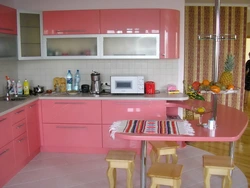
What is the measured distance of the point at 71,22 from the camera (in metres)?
4.13

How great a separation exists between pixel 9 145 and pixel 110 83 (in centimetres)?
159

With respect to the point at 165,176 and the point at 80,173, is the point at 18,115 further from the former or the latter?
the point at 165,176

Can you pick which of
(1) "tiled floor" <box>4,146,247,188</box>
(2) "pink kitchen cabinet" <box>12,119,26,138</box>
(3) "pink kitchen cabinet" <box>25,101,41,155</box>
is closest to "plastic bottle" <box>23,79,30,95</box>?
(3) "pink kitchen cabinet" <box>25,101,41,155</box>

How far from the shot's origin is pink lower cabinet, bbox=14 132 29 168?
347 cm

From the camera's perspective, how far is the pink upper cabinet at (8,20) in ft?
12.2

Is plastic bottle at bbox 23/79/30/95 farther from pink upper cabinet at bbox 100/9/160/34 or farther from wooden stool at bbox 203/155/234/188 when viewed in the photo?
→ wooden stool at bbox 203/155/234/188

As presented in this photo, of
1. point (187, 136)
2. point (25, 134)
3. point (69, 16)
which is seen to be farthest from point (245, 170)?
point (69, 16)

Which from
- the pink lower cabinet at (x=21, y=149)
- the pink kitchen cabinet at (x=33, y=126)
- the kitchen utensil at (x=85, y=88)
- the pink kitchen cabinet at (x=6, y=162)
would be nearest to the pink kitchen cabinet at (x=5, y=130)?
the pink kitchen cabinet at (x=6, y=162)

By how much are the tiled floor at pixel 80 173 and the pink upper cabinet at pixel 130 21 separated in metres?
1.72

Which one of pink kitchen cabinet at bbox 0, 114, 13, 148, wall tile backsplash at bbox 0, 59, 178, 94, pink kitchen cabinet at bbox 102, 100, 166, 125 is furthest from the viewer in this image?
wall tile backsplash at bbox 0, 59, 178, 94

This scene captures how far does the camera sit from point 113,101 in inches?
158

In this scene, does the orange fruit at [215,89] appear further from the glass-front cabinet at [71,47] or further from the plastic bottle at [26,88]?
the plastic bottle at [26,88]

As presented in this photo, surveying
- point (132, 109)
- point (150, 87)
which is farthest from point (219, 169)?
point (150, 87)

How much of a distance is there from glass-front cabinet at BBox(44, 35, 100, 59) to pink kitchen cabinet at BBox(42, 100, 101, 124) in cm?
64
